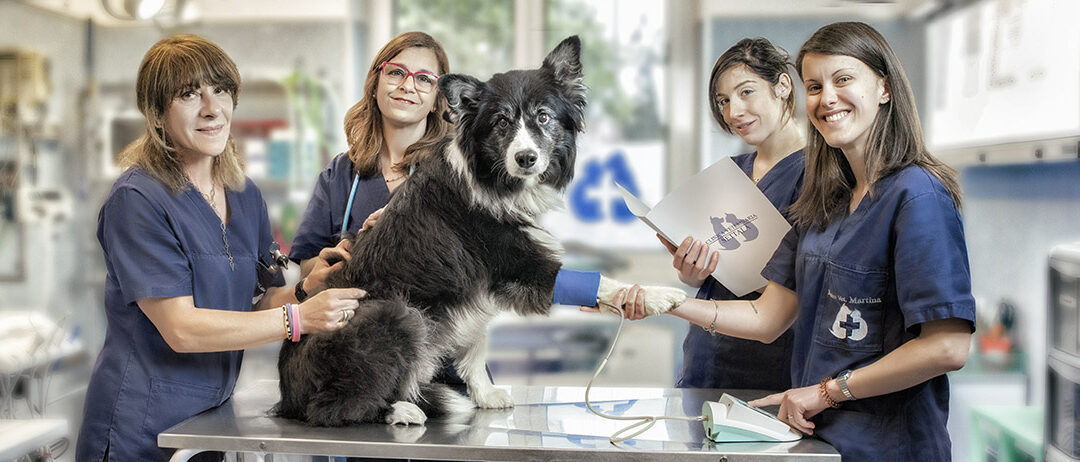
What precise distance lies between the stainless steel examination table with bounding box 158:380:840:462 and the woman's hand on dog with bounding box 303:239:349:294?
0.33 meters

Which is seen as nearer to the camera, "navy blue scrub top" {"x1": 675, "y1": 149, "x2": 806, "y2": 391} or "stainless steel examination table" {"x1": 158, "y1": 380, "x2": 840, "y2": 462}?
"stainless steel examination table" {"x1": 158, "y1": 380, "x2": 840, "y2": 462}

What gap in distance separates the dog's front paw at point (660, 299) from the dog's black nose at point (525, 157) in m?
0.38

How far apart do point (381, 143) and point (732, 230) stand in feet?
3.27

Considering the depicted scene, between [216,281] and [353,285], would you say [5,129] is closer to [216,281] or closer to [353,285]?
[216,281]

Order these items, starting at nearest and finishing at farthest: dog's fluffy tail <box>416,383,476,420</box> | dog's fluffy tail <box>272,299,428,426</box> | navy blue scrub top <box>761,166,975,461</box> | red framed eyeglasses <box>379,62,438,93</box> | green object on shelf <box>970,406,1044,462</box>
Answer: navy blue scrub top <box>761,166,975,461</box> < dog's fluffy tail <box>272,299,428,426</box> < dog's fluffy tail <box>416,383,476,420</box> < red framed eyeglasses <box>379,62,438,93</box> < green object on shelf <box>970,406,1044,462</box>

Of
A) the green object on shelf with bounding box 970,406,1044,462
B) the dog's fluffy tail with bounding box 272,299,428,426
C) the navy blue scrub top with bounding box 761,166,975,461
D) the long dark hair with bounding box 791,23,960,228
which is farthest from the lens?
the green object on shelf with bounding box 970,406,1044,462

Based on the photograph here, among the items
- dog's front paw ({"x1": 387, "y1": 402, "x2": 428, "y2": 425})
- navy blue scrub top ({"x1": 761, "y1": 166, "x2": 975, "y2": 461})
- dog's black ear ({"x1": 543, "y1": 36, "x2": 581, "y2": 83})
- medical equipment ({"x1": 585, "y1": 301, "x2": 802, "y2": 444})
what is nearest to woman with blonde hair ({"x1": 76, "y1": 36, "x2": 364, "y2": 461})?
dog's front paw ({"x1": 387, "y1": 402, "x2": 428, "y2": 425})

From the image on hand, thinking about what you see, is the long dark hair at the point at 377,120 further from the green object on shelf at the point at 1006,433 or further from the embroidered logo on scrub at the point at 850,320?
the green object on shelf at the point at 1006,433

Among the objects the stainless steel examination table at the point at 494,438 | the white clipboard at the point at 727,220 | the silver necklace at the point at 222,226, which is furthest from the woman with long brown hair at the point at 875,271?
the silver necklace at the point at 222,226

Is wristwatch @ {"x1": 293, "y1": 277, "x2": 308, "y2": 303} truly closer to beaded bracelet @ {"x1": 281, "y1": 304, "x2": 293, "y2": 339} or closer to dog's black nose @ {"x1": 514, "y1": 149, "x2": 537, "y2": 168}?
beaded bracelet @ {"x1": 281, "y1": 304, "x2": 293, "y2": 339}

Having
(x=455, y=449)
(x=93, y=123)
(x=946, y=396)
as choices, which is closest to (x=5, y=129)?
(x=93, y=123)

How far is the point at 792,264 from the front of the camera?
1.85 metres

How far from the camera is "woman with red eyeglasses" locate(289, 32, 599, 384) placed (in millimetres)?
2057

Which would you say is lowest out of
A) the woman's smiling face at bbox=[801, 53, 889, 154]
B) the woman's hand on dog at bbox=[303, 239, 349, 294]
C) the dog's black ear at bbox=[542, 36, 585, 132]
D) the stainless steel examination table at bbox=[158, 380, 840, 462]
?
the stainless steel examination table at bbox=[158, 380, 840, 462]
